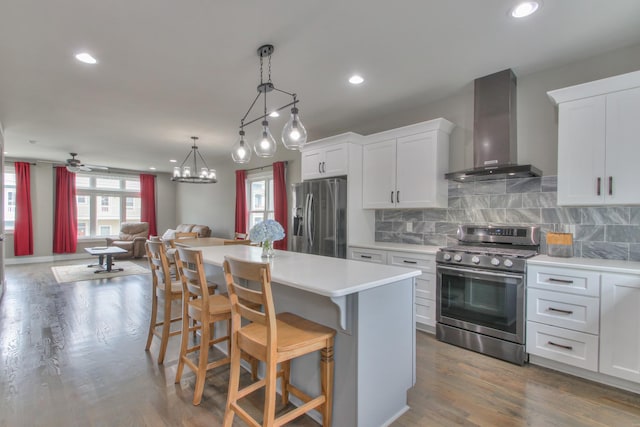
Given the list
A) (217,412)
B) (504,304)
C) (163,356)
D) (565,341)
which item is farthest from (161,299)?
(565,341)

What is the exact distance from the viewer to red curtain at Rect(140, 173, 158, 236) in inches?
374

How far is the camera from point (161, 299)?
4492mm

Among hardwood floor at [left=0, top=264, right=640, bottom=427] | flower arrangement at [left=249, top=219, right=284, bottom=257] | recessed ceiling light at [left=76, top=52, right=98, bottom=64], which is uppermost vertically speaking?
recessed ceiling light at [left=76, top=52, right=98, bottom=64]

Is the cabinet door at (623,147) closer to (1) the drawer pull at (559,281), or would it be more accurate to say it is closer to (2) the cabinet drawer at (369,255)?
(1) the drawer pull at (559,281)

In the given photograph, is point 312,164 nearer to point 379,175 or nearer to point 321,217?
point 321,217

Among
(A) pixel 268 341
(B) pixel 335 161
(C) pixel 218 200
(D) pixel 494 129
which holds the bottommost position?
(A) pixel 268 341

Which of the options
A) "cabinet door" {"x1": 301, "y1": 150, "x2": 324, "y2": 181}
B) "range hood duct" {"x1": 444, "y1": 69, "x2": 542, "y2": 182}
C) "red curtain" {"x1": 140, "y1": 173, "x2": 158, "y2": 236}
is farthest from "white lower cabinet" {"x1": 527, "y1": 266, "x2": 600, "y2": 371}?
"red curtain" {"x1": 140, "y1": 173, "x2": 158, "y2": 236}

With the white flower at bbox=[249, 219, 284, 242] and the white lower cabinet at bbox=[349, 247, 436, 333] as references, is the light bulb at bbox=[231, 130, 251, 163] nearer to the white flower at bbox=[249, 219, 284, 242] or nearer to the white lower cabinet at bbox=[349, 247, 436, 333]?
the white flower at bbox=[249, 219, 284, 242]

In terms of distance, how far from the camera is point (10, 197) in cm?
757

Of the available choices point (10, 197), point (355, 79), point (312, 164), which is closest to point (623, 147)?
point (355, 79)

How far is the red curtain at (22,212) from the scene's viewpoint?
A: 7.47 m

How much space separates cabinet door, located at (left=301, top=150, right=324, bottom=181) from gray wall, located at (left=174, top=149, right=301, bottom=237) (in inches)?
52.1

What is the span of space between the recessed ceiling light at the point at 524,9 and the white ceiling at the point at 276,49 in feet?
0.18

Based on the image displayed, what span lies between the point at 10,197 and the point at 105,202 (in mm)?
1999
